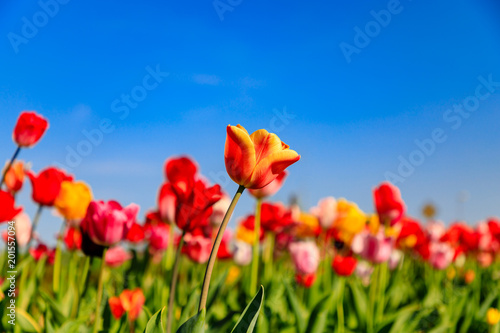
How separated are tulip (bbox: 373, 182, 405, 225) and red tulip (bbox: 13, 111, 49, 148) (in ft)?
6.25

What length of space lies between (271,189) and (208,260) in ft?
4.51

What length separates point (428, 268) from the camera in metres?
5.50

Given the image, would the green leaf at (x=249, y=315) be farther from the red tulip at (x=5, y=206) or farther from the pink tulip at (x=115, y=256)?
the pink tulip at (x=115, y=256)

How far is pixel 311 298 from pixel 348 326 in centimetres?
30

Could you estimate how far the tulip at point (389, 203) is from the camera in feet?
8.64

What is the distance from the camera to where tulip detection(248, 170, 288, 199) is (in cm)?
236

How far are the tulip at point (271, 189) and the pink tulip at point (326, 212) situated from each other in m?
1.21

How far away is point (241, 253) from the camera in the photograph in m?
3.85

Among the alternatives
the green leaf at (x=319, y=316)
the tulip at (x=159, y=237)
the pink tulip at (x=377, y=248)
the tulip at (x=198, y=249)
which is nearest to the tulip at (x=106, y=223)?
the green leaf at (x=319, y=316)

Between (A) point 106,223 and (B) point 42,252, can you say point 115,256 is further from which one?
(A) point 106,223

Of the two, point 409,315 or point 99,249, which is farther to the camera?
point 409,315

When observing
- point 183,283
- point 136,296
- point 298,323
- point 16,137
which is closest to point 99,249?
point 136,296

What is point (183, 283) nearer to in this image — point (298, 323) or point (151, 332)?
point (298, 323)

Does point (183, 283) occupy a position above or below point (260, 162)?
below
